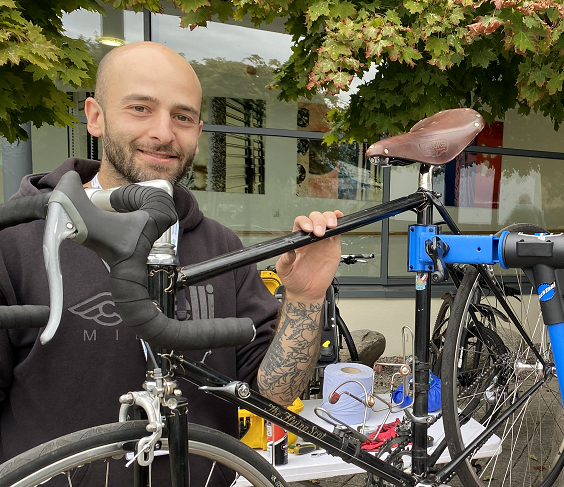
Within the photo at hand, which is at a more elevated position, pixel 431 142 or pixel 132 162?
pixel 431 142

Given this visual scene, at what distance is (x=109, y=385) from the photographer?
1279mm

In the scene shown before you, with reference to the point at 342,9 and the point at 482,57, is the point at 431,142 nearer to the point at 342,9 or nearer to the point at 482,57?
the point at 342,9

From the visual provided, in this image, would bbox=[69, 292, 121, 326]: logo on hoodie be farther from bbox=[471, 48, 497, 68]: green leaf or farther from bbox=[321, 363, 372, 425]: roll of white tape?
bbox=[471, 48, 497, 68]: green leaf

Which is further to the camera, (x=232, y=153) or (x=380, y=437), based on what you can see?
(x=232, y=153)

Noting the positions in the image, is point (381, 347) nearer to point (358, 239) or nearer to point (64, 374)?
point (358, 239)

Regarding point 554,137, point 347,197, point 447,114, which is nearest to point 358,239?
point 347,197

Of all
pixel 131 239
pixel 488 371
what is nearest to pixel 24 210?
pixel 131 239

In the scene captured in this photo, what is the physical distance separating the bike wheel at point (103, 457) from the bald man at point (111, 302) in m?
0.05

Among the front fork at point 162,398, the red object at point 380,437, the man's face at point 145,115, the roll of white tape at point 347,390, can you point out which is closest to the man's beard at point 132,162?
the man's face at point 145,115

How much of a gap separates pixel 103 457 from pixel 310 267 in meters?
0.76

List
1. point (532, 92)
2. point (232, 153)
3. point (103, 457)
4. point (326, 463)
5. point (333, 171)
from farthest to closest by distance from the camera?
point (333, 171) < point (232, 153) < point (532, 92) < point (326, 463) < point (103, 457)

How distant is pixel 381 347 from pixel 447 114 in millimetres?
4236

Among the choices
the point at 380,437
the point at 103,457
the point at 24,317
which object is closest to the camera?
the point at 24,317

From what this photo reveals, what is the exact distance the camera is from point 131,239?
0.62 metres
